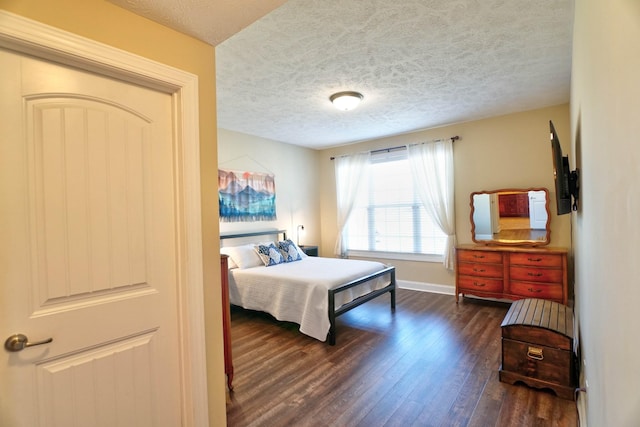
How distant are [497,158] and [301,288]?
130 inches

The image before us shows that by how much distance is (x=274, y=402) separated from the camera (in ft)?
7.00

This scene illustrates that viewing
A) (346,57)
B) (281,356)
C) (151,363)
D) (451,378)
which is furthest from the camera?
(281,356)

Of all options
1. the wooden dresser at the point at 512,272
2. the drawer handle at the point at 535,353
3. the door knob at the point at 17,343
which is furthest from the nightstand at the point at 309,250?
the door knob at the point at 17,343

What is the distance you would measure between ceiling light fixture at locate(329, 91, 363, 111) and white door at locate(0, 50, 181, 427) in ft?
7.02

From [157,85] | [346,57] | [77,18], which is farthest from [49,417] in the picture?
[346,57]

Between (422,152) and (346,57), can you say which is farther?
(422,152)

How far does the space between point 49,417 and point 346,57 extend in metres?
2.82

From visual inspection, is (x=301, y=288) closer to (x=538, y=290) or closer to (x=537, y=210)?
(x=538, y=290)

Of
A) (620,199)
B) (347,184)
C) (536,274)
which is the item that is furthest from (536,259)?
(620,199)

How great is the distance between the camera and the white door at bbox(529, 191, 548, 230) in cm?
394

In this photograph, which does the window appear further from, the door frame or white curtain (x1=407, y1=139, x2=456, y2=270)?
the door frame

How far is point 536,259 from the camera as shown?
366cm

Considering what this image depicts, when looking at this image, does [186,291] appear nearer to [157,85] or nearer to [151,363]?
[151,363]

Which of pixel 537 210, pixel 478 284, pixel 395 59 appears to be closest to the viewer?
pixel 395 59
